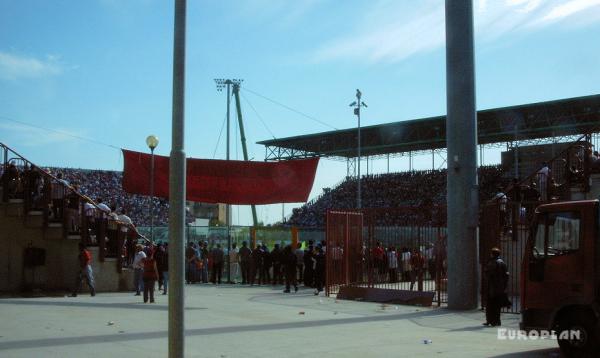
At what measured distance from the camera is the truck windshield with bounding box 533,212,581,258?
9.98 m

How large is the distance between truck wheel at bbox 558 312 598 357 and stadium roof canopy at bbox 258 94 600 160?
3066cm

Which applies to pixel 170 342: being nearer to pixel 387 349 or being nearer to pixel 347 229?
pixel 387 349

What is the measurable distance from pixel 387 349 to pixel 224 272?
18.3 m

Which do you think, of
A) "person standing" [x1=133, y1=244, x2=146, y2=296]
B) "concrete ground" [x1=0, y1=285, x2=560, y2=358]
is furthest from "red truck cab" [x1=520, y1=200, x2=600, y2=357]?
"person standing" [x1=133, y1=244, x2=146, y2=296]

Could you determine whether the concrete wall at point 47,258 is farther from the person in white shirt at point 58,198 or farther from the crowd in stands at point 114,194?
the crowd in stands at point 114,194

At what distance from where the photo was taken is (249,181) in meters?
25.4

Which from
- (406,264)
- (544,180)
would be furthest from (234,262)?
(544,180)

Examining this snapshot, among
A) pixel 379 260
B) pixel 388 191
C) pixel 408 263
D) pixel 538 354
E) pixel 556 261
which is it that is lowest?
pixel 538 354

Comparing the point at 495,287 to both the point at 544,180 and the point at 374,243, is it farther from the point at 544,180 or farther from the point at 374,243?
the point at 374,243

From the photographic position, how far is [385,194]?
56.7m

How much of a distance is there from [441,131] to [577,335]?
Result: 39.6 m

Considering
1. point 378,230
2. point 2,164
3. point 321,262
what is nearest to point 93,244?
point 2,164

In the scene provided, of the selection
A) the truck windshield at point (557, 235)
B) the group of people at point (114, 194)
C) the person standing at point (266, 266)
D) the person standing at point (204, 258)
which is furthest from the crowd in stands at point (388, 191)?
the truck windshield at point (557, 235)

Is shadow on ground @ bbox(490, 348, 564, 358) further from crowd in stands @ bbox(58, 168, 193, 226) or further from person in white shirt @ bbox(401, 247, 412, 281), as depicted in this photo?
crowd in stands @ bbox(58, 168, 193, 226)
